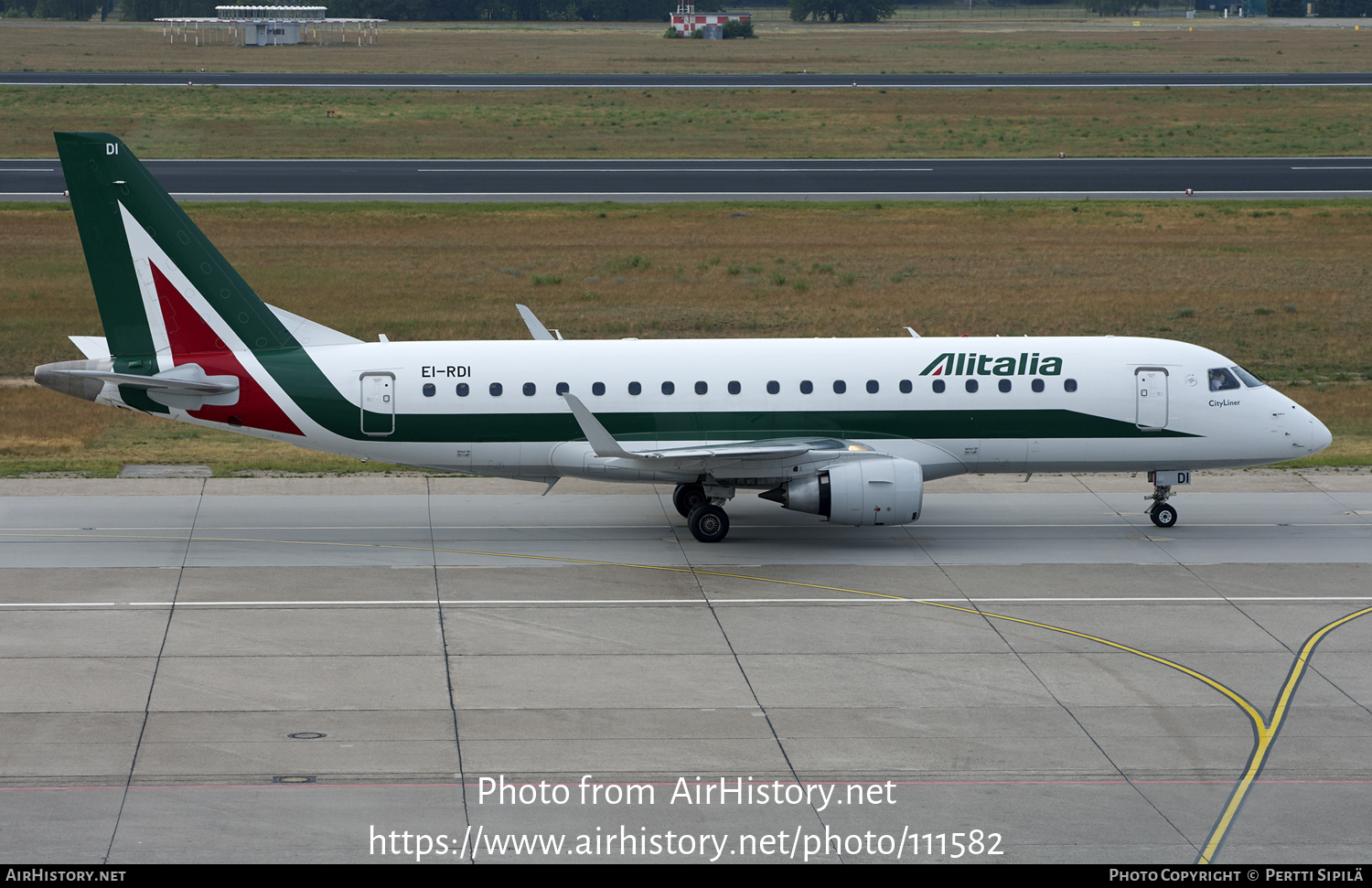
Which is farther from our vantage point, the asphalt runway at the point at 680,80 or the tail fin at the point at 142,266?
the asphalt runway at the point at 680,80

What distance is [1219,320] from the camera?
50844mm

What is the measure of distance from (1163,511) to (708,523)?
32.1 ft

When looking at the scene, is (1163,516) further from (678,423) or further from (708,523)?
(678,423)

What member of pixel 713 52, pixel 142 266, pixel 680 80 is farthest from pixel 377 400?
pixel 713 52

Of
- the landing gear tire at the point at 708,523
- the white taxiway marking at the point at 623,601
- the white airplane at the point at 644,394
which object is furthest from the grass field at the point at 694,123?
the white taxiway marking at the point at 623,601

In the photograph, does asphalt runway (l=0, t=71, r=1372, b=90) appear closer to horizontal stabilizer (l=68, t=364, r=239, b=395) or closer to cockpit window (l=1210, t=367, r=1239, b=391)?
cockpit window (l=1210, t=367, r=1239, b=391)

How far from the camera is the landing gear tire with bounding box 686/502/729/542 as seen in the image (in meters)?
28.3

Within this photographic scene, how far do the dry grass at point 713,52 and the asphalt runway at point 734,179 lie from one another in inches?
2066

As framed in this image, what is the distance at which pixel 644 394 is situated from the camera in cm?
2819

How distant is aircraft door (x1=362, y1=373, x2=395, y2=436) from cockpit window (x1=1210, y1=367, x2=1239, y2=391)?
16.5 m

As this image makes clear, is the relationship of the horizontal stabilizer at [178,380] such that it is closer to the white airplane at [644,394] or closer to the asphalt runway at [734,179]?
the white airplane at [644,394]

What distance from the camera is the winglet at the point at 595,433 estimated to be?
26.1 metres

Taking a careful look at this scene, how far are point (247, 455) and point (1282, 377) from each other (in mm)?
30994

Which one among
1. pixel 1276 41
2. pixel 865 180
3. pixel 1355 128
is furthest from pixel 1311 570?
pixel 1276 41
